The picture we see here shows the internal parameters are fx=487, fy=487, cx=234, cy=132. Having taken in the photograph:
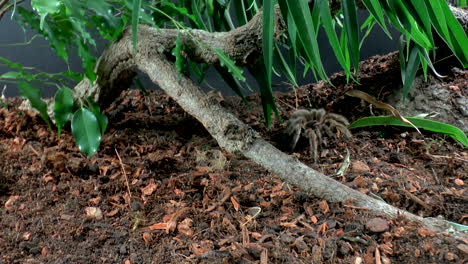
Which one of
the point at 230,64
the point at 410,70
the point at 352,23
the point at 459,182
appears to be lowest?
the point at 459,182

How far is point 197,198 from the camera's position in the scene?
1270 mm

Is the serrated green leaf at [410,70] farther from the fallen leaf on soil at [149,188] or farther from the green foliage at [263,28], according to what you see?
the fallen leaf on soil at [149,188]

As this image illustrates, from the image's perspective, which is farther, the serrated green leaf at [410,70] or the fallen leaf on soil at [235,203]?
the serrated green leaf at [410,70]

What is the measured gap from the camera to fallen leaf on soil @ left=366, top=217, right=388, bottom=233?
3.53ft

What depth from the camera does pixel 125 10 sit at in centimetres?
146

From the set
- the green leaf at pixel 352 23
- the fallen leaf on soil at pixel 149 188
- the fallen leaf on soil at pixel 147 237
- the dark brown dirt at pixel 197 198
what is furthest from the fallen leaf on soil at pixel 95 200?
the green leaf at pixel 352 23

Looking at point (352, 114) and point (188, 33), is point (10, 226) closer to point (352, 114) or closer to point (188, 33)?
point (188, 33)

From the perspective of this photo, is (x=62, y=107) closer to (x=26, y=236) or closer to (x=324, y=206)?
(x=26, y=236)

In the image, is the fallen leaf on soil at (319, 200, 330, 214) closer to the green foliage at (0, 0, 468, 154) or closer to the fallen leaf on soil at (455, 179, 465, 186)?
the green foliage at (0, 0, 468, 154)

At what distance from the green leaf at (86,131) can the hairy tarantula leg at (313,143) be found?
642 mm

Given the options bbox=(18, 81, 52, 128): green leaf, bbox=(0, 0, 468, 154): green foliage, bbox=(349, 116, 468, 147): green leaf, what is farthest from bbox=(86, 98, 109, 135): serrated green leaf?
bbox=(349, 116, 468, 147): green leaf

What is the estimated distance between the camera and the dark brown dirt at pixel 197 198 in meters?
1.05

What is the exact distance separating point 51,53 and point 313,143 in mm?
1233

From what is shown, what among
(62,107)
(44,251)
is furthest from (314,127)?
(44,251)
